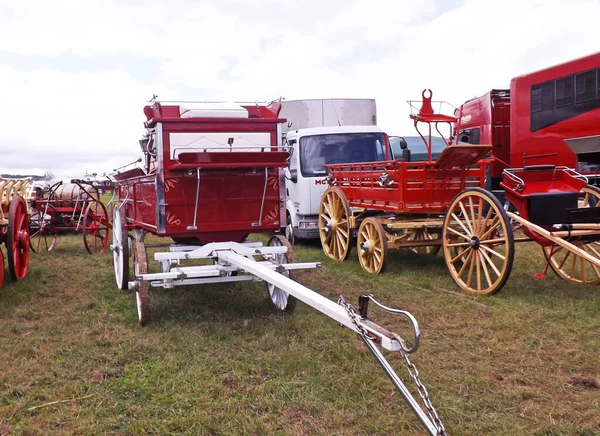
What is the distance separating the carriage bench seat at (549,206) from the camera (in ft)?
19.2

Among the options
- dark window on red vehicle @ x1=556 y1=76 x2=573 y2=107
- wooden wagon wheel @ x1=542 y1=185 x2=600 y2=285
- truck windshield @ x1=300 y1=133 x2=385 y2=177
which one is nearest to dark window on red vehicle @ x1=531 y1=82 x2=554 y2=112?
dark window on red vehicle @ x1=556 y1=76 x2=573 y2=107

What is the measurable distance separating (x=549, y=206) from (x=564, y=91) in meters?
5.81

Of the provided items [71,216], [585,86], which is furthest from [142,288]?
[585,86]

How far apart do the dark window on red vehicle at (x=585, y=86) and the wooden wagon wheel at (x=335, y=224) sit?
5097mm

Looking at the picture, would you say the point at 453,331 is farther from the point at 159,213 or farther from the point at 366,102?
the point at 366,102

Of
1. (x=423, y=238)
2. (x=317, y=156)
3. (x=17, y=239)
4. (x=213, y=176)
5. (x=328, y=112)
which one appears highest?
(x=328, y=112)

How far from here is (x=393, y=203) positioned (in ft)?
23.3

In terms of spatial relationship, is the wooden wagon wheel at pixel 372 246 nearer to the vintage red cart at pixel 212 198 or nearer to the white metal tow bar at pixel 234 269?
the vintage red cart at pixel 212 198

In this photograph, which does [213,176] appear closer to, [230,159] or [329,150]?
[230,159]

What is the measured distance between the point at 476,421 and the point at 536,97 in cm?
976

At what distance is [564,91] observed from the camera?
10.6m

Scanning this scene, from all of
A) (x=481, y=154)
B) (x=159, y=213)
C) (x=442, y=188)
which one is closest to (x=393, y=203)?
(x=442, y=188)

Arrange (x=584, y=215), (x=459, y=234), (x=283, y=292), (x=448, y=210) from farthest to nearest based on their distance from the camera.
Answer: (x=448, y=210), (x=459, y=234), (x=584, y=215), (x=283, y=292)

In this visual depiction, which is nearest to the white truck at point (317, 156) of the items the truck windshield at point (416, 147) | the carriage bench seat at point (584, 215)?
the carriage bench seat at point (584, 215)
